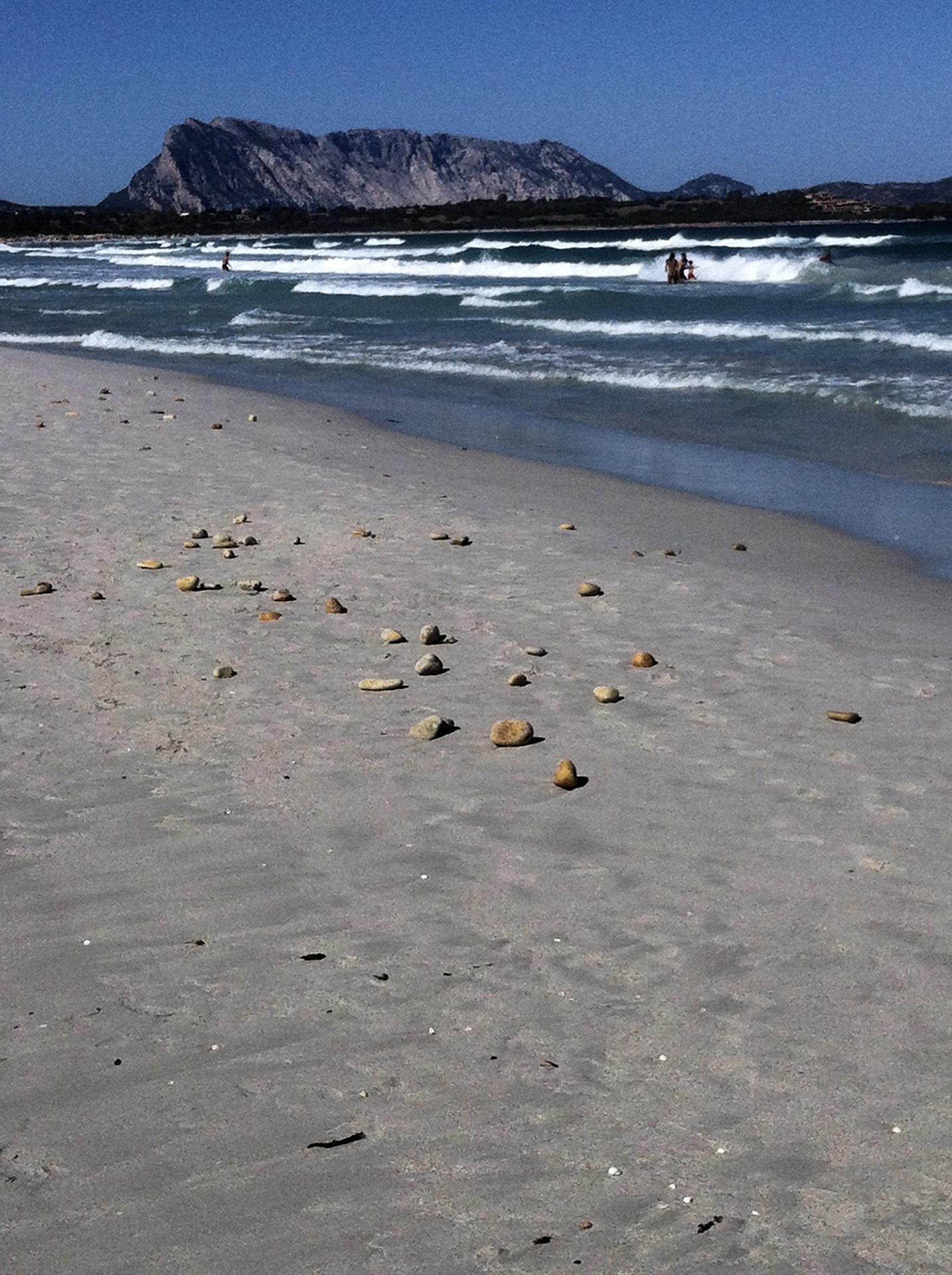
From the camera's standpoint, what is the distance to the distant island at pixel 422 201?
10606cm

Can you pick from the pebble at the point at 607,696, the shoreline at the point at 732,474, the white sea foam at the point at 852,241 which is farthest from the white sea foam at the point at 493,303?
the white sea foam at the point at 852,241

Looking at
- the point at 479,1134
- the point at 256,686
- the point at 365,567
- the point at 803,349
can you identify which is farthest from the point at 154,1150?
the point at 803,349

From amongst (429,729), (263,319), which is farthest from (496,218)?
(429,729)

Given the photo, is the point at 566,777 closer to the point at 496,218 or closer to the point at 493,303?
the point at 493,303

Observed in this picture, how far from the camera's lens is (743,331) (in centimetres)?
2156

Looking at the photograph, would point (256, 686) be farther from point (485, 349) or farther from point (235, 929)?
point (485, 349)

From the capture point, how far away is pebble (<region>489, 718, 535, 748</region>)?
4.38m

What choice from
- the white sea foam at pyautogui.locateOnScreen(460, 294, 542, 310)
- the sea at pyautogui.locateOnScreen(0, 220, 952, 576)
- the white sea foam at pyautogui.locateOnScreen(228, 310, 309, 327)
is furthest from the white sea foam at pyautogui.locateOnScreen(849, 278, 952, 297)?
the white sea foam at pyautogui.locateOnScreen(228, 310, 309, 327)

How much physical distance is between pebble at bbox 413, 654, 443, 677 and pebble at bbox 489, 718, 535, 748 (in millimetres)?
702

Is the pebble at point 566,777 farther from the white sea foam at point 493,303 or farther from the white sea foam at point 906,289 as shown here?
the white sea foam at point 906,289

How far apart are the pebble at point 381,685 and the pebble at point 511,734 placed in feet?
2.02

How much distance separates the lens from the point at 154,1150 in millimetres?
2549

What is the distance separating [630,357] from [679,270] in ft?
68.2

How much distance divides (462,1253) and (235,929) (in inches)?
47.0
